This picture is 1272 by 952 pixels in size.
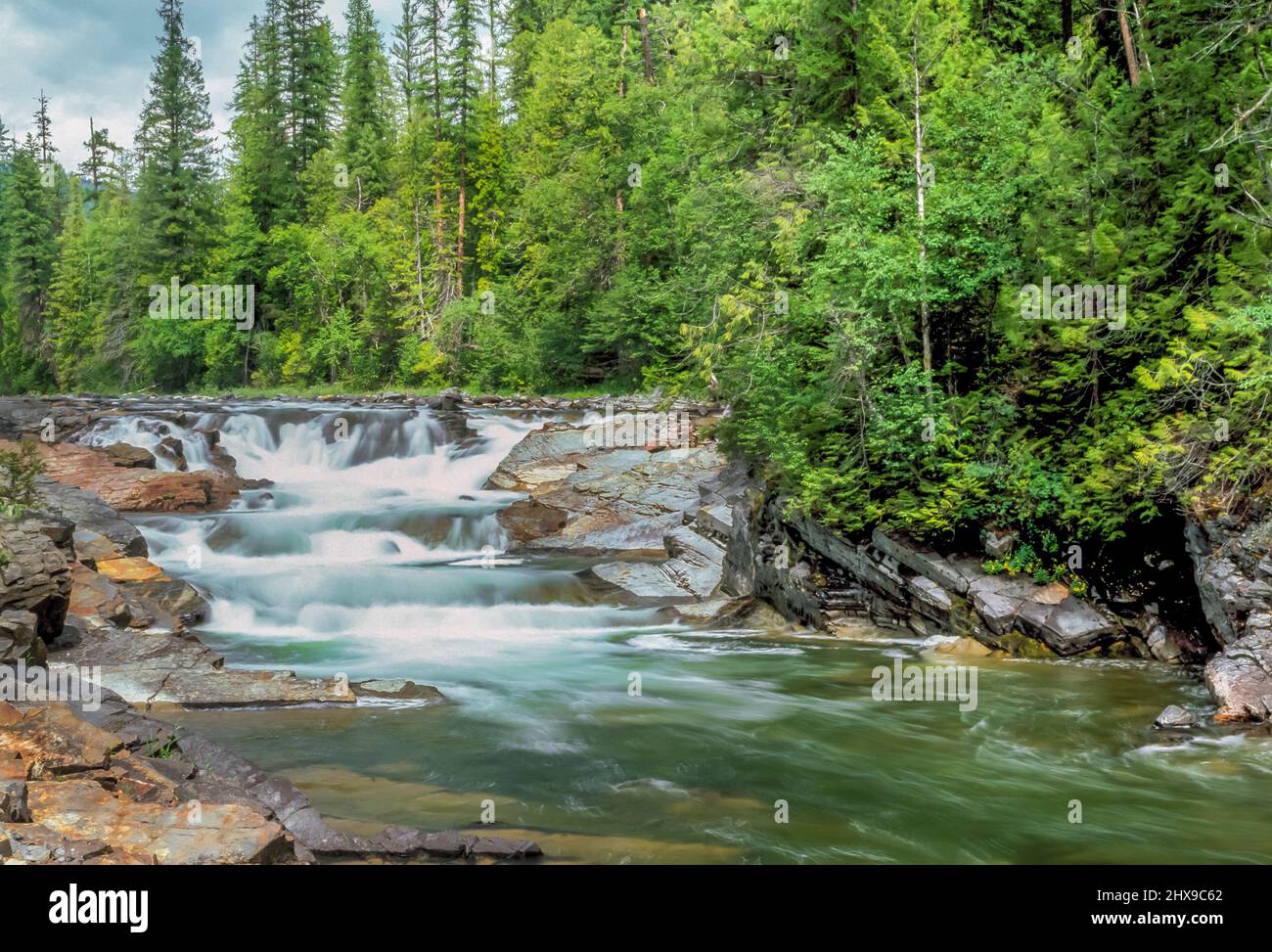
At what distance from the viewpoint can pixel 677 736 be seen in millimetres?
10047

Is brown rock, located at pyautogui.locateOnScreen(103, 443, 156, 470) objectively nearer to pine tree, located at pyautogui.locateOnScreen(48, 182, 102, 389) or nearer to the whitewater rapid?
the whitewater rapid

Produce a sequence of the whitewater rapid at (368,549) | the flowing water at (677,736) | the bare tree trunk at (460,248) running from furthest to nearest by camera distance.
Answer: the bare tree trunk at (460,248), the whitewater rapid at (368,549), the flowing water at (677,736)

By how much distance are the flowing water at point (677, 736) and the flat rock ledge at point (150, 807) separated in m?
0.71

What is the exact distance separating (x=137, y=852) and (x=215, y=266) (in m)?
54.3

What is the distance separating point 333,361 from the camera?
4797cm

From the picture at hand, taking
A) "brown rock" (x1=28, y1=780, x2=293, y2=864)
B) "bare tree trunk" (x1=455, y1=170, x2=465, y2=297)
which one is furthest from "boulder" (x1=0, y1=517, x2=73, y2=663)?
"bare tree trunk" (x1=455, y1=170, x2=465, y2=297)

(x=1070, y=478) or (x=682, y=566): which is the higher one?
(x=1070, y=478)

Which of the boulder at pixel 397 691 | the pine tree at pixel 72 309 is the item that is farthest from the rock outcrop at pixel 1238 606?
the pine tree at pixel 72 309

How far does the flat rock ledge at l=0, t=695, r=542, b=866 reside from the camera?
16.3 feet

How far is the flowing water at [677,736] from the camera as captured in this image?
24.4 ft

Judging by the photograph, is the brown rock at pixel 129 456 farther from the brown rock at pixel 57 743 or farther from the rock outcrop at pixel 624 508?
the brown rock at pixel 57 743

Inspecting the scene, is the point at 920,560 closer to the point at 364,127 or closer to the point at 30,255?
the point at 364,127
